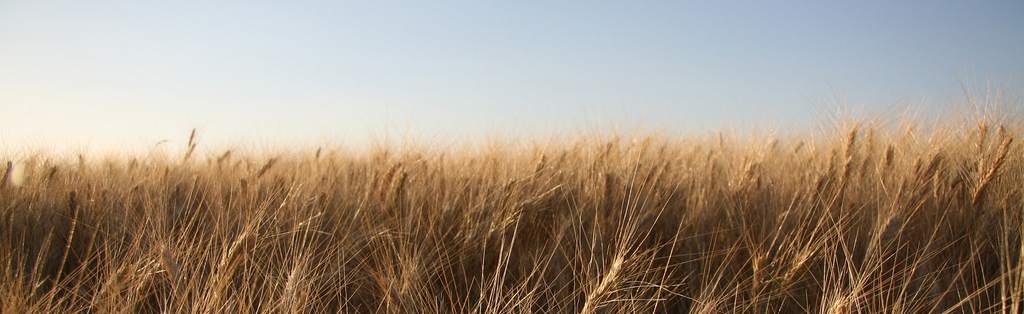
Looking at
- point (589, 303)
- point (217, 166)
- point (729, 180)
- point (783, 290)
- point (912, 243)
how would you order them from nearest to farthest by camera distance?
point (589, 303) < point (783, 290) < point (912, 243) < point (729, 180) < point (217, 166)

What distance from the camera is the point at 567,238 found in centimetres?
190

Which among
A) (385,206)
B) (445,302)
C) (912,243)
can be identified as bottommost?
(445,302)

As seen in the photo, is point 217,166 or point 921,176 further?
point 217,166

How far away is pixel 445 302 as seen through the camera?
1.73 meters

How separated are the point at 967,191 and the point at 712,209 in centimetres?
89

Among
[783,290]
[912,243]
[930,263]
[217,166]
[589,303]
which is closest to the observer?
[589,303]

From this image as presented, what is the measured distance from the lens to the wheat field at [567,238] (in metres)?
1.55

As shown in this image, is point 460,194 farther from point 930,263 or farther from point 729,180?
point 930,263

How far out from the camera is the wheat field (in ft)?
5.09

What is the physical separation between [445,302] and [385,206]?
51cm

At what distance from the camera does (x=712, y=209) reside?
2.04 meters

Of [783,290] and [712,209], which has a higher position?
[712,209]

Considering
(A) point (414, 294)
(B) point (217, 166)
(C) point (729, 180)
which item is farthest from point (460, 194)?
(B) point (217, 166)

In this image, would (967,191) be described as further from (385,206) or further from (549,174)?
(385,206)
